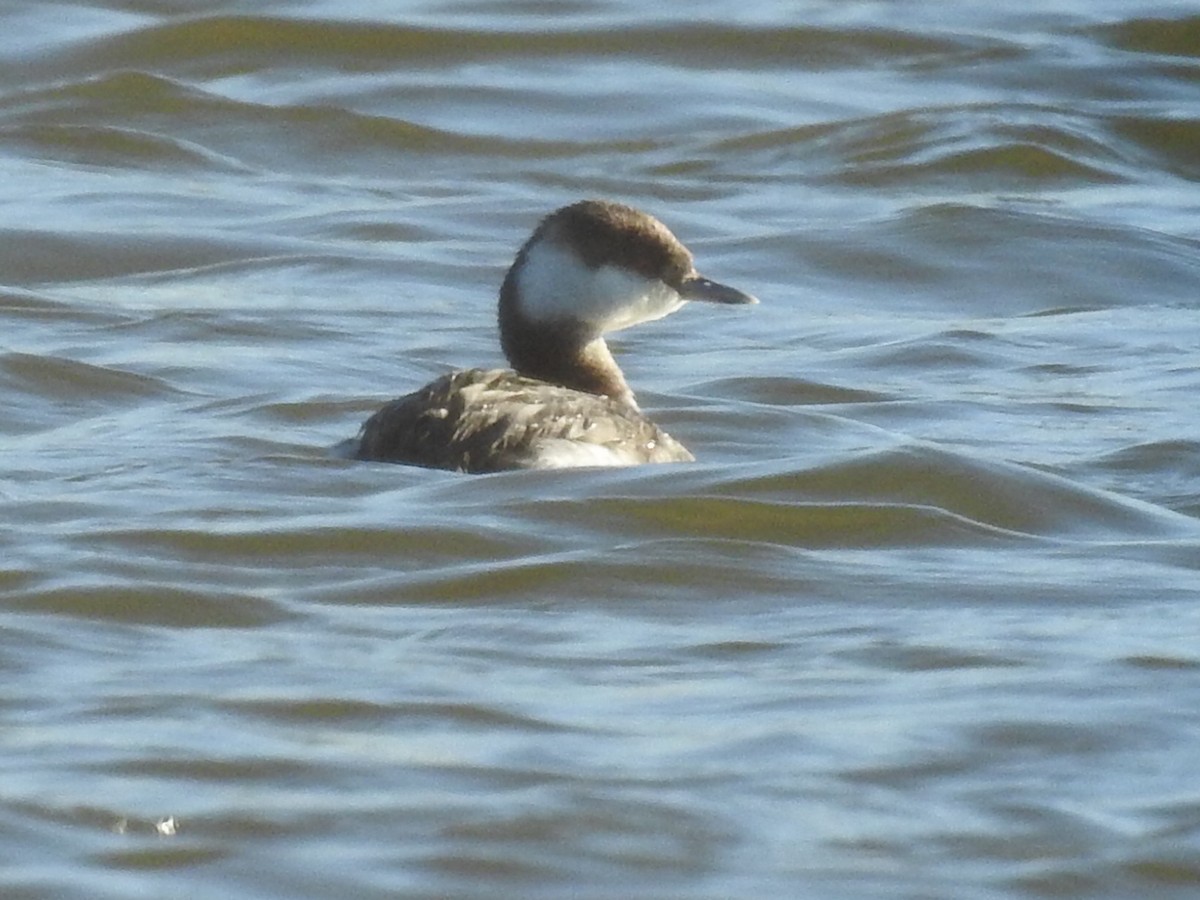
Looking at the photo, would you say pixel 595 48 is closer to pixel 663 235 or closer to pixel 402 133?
pixel 402 133

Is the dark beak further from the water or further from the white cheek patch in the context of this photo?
the water

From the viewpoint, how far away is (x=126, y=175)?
1529 cm

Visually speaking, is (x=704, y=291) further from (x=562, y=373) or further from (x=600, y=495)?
(x=600, y=495)

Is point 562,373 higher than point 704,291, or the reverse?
point 704,291

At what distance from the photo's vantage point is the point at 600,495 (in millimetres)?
8680

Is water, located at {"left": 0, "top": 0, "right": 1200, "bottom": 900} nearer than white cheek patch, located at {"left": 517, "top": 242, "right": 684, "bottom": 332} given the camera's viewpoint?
Yes

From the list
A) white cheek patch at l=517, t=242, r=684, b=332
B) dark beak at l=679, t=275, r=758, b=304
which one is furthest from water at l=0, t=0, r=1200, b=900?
white cheek patch at l=517, t=242, r=684, b=332

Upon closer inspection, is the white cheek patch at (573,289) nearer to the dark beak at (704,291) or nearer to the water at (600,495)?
the dark beak at (704,291)

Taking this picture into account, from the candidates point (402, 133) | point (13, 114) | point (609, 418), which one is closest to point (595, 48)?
point (402, 133)

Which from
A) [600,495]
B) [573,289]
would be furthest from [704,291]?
[600,495]

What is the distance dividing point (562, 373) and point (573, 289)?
0.28 m

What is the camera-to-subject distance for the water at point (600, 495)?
5.89 metres

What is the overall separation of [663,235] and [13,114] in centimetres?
696

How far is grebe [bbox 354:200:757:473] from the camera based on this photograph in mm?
8898
